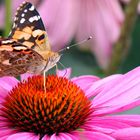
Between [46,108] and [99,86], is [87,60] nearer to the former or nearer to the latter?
[99,86]

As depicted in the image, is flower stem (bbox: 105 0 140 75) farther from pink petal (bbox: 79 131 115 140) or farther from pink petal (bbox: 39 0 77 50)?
pink petal (bbox: 79 131 115 140)

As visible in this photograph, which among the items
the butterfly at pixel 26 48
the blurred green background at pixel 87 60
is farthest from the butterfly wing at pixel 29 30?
the blurred green background at pixel 87 60

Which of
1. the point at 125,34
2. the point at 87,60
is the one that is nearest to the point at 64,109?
the point at 125,34

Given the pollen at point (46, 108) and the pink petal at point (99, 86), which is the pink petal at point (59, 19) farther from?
the pollen at point (46, 108)

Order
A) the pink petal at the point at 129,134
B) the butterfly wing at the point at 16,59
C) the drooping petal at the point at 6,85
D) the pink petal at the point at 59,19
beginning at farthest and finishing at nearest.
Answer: the pink petal at the point at 59,19
the drooping petal at the point at 6,85
the butterfly wing at the point at 16,59
the pink petal at the point at 129,134

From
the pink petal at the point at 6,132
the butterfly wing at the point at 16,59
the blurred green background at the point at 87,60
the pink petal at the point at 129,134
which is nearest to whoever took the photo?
the pink petal at the point at 129,134

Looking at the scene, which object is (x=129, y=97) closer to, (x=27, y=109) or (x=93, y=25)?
(x=27, y=109)

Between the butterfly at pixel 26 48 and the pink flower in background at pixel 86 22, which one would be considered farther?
the pink flower in background at pixel 86 22

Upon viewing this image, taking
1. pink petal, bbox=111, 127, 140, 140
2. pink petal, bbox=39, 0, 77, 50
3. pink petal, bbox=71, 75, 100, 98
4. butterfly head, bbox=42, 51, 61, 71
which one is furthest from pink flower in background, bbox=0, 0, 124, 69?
pink petal, bbox=111, 127, 140, 140
